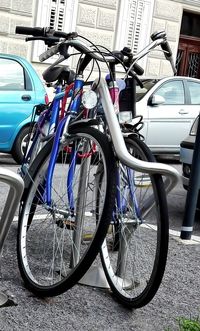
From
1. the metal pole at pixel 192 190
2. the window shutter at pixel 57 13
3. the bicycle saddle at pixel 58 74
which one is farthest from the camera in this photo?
the window shutter at pixel 57 13

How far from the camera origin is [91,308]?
3.48 meters

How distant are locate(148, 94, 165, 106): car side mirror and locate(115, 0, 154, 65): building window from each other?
6.72 metres

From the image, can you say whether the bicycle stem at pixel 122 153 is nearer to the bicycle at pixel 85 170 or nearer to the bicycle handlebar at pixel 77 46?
the bicycle at pixel 85 170

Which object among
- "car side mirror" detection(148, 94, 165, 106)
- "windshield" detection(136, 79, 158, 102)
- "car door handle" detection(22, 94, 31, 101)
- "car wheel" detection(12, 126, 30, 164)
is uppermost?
"windshield" detection(136, 79, 158, 102)

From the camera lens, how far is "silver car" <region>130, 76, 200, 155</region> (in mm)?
10555

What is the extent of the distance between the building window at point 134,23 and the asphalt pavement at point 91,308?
13.3m

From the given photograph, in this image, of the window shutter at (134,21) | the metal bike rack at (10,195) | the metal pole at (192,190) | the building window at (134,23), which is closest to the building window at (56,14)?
the building window at (134,23)

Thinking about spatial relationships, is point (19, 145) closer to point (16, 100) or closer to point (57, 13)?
point (16, 100)

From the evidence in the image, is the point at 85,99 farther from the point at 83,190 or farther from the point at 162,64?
the point at 162,64

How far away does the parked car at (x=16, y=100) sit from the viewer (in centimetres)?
927

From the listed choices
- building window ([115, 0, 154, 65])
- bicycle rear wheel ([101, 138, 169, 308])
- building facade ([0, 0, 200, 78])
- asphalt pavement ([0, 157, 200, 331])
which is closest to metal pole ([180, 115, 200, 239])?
asphalt pavement ([0, 157, 200, 331])

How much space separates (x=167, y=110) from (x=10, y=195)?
824cm

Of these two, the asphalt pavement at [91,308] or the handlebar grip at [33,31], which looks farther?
the handlebar grip at [33,31]

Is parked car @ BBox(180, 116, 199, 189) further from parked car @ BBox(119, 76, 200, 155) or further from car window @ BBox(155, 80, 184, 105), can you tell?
car window @ BBox(155, 80, 184, 105)
